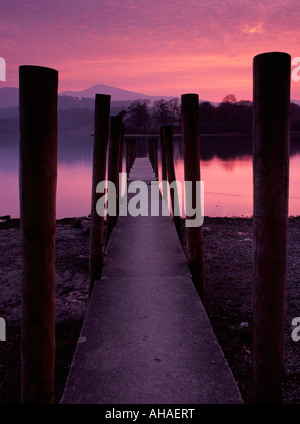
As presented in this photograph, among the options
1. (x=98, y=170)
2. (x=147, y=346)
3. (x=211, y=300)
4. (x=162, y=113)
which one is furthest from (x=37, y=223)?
(x=162, y=113)

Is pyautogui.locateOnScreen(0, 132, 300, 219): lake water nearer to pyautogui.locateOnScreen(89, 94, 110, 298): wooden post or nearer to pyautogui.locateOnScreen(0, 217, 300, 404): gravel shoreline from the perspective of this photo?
pyautogui.locateOnScreen(0, 217, 300, 404): gravel shoreline

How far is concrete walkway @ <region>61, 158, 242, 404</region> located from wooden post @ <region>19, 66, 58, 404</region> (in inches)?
19.3

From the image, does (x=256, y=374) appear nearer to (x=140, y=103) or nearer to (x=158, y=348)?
(x=158, y=348)

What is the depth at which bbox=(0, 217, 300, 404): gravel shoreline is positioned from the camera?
4.34m

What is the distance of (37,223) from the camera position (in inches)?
82.3

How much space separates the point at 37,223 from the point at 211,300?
16.7 feet

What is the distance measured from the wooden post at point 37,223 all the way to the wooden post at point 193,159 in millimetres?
2551

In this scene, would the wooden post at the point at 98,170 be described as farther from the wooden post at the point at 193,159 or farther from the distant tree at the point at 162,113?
the distant tree at the point at 162,113

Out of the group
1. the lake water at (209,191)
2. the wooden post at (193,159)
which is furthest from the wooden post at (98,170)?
the lake water at (209,191)

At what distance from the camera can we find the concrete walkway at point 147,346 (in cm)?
253

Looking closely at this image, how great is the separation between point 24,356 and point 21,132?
126 centimetres

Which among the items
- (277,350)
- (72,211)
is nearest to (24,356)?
(277,350)

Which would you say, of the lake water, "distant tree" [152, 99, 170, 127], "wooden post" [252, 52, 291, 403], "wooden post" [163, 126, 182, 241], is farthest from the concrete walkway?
"distant tree" [152, 99, 170, 127]

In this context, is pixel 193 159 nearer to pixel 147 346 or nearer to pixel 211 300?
pixel 147 346
